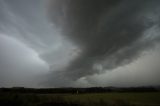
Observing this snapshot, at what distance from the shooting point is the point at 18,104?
149 ft

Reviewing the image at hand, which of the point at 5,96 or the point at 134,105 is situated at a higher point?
the point at 5,96

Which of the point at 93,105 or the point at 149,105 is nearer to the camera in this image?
the point at 149,105

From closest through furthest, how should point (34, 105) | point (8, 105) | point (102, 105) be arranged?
point (8, 105), point (34, 105), point (102, 105)

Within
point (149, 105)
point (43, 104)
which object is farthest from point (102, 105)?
point (43, 104)

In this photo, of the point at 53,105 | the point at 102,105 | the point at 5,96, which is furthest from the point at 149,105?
the point at 5,96

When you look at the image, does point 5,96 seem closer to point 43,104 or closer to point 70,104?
point 43,104

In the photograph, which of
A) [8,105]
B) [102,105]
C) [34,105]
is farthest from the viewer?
[102,105]

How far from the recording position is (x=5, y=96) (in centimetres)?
5116

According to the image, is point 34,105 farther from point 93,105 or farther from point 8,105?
point 93,105

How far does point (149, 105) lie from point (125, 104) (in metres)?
7.12

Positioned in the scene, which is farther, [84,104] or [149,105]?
[84,104]

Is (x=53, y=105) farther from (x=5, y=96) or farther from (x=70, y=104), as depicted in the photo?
(x=5, y=96)

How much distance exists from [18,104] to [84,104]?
745 inches

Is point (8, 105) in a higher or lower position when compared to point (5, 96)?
lower
